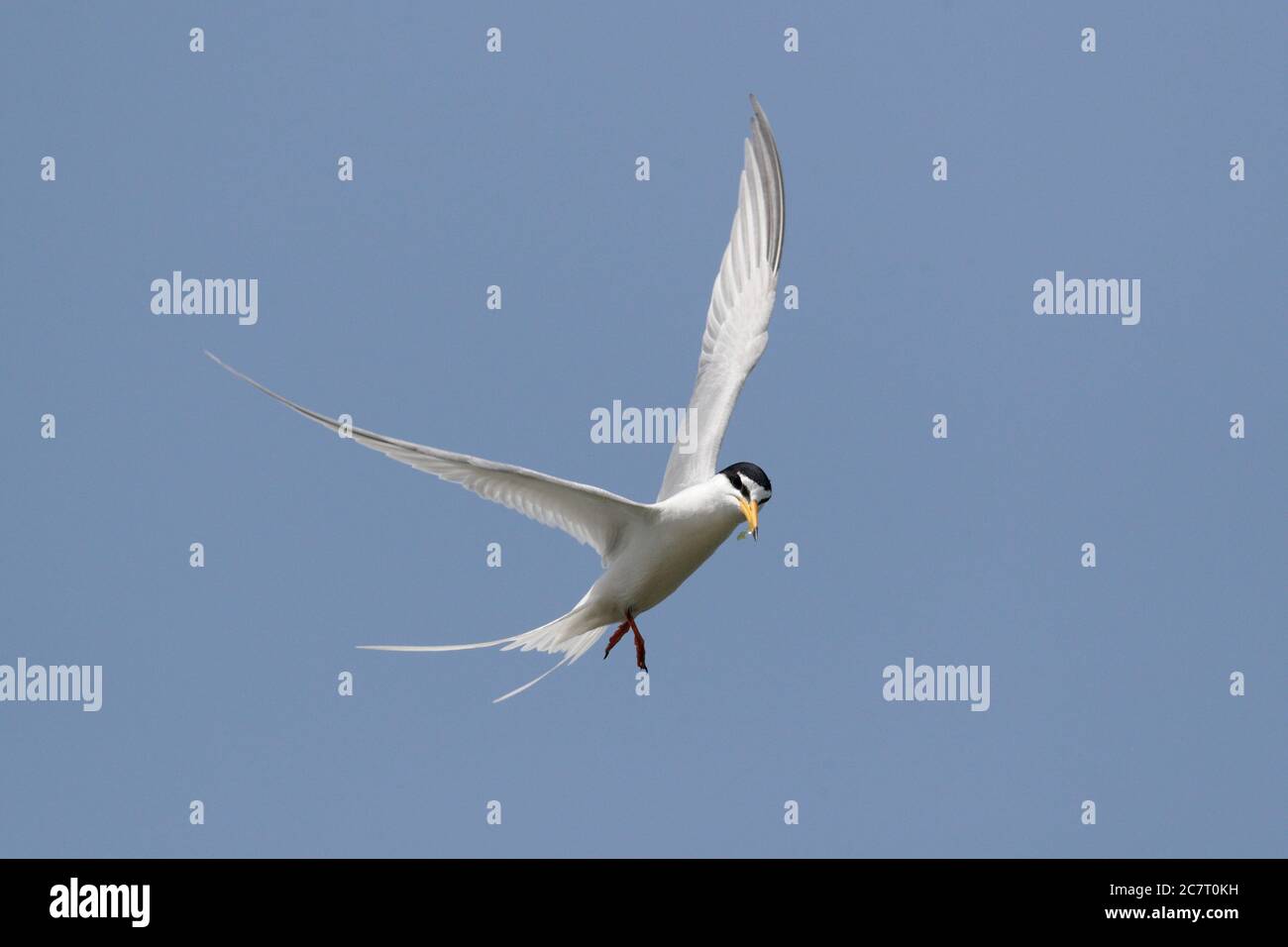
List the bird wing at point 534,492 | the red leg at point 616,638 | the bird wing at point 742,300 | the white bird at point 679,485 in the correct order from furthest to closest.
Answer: the bird wing at point 742,300 → the red leg at point 616,638 → the white bird at point 679,485 → the bird wing at point 534,492

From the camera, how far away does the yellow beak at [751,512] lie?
1075cm

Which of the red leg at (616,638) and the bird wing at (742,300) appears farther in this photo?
the bird wing at (742,300)

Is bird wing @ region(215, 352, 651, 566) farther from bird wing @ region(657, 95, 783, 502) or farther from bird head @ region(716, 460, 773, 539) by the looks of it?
bird wing @ region(657, 95, 783, 502)

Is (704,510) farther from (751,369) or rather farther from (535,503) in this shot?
Result: (751,369)

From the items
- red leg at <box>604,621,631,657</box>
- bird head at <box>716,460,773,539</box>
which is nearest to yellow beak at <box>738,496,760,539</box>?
bird head at <box>716,460,773,539</box>

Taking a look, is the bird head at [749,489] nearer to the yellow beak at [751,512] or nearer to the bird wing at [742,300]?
the yellow beak at [751,512]

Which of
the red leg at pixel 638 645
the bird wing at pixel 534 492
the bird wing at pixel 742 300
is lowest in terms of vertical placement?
the red leg at pixel 638 645

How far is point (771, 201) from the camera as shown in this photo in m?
13.0

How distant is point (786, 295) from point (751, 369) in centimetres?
80

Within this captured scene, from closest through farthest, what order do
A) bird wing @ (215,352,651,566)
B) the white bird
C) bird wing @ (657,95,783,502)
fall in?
bird wing @ (215,352,651,566), the white bird, bird wing @ (657,95,783,502)

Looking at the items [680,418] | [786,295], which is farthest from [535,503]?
[786,295]

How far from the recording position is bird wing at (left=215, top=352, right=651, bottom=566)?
9938 millimetres

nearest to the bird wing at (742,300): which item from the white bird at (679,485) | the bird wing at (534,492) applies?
the white bird at (679,485)

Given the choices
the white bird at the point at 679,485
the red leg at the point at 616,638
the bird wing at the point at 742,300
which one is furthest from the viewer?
the bird wing at the point at 742,300
